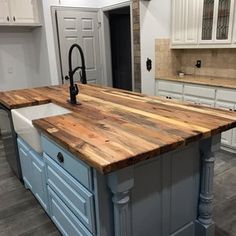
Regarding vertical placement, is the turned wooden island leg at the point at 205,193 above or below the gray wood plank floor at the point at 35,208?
above

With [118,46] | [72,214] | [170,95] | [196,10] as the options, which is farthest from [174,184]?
[118,46]

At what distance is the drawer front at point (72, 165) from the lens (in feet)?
4.30

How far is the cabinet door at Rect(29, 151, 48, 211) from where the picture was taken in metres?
1.99

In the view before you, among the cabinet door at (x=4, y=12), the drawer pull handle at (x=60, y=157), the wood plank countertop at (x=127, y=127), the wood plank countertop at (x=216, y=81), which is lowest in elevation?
the drawer pull handle at (x=60, y=157)

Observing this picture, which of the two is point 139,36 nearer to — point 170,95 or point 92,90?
point 170,95

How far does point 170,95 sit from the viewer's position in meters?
4.02

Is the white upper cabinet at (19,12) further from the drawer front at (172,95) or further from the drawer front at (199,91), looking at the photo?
the drawer front at (199,91)

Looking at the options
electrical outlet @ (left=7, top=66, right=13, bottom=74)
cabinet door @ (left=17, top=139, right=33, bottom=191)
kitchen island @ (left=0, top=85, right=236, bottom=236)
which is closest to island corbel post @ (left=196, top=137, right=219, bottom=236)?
kitchen island @ (left=0, top=85, right=236, bottom=236)

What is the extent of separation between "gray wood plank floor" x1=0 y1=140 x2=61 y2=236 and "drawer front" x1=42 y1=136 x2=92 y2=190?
0.79 meters

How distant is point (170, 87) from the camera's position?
13.1 ft

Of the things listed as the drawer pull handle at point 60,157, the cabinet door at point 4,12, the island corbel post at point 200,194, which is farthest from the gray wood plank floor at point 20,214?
the cabinet door at point 4,12

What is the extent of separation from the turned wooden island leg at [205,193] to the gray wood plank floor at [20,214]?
1.12m

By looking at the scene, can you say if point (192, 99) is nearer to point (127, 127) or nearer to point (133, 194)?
point (127, 127)

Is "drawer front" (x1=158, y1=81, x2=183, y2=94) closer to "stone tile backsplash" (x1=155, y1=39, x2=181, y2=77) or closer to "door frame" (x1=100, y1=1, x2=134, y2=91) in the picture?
"stone tile backsplash" (x1=155, y1=39, x2=181, y2=77)
